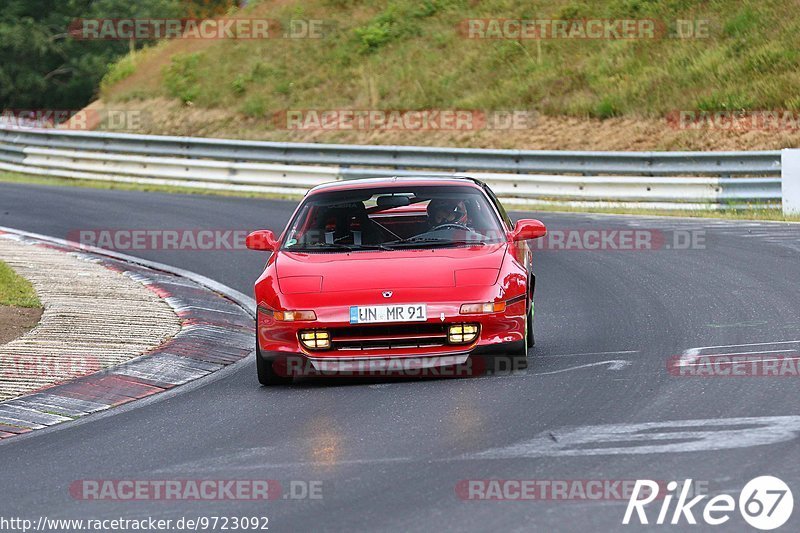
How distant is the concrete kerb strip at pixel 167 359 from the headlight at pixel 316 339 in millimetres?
1177

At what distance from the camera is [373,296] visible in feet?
28.1

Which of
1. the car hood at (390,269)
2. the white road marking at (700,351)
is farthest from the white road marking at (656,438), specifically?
the car hood at (390,269)

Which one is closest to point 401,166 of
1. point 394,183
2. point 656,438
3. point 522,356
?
point 394,183

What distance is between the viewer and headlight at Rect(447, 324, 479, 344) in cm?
855

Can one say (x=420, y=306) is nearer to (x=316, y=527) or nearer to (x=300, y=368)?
(x=300, y=368)

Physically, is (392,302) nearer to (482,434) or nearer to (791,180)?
(482,434)

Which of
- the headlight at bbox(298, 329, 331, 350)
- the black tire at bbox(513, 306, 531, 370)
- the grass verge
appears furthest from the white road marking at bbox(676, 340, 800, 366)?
the grass verge

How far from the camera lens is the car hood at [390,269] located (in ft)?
28.6

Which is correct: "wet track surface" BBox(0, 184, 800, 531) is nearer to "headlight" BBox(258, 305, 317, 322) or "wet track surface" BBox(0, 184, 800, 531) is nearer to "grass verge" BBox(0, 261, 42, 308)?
"headlight" BBox(258, 305, 317, 322)

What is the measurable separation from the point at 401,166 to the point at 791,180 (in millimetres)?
7924

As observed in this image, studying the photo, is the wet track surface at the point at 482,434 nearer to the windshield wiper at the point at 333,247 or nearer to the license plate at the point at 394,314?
the license plate at the point at 394,314

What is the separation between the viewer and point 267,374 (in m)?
8.92

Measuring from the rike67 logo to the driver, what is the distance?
4.39 m

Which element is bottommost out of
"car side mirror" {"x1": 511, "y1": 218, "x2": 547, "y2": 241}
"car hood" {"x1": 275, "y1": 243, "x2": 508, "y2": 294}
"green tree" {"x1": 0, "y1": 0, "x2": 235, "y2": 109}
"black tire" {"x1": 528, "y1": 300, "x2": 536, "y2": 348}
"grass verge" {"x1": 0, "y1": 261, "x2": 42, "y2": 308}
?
"black tire" {"x1": 528, "y1": 300, "x2": 536, "y2": 348}
